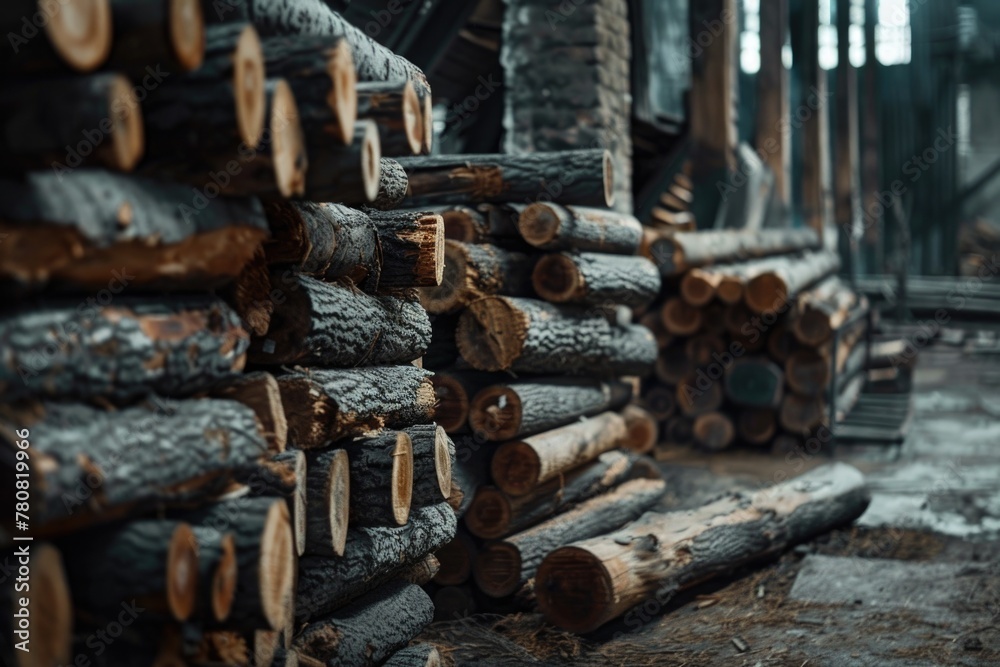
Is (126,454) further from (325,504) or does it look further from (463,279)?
(463,279)

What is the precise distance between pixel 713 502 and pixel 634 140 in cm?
547

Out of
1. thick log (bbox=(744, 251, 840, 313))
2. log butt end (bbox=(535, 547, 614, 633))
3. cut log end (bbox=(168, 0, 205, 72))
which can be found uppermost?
cut log end (bbox=(168, 0, 205, 72))

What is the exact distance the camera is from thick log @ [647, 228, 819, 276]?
7.99 metres

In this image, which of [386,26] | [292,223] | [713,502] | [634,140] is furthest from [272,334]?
[634,140]

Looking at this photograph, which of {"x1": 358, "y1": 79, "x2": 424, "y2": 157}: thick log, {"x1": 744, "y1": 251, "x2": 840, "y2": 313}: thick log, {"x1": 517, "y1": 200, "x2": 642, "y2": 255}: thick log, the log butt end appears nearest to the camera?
{"x1": 358, "y1": 79, "x2": 424, "y2": 157}: thick log

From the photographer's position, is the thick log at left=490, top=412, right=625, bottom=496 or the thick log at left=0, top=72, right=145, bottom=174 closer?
the thick log at left=0, top=72, right=145, bottom=174

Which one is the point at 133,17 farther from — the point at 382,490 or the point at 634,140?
the point at 634,140

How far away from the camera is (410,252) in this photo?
3.98 m

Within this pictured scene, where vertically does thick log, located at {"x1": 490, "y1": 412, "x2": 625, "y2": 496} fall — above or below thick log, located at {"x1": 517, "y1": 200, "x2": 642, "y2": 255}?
below

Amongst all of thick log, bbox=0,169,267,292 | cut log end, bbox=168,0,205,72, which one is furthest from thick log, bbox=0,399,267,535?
cut log end, bbox=168,0,205,72

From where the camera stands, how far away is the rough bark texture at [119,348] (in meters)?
2.14

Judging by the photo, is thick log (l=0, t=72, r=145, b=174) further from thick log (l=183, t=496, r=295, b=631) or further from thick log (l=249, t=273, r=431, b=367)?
thick log (l=249, t=273, r=431, b=367)

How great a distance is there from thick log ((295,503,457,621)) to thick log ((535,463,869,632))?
2.35 feet

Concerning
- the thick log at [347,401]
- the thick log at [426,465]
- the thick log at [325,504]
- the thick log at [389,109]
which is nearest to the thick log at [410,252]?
the thick log at [347,401]
